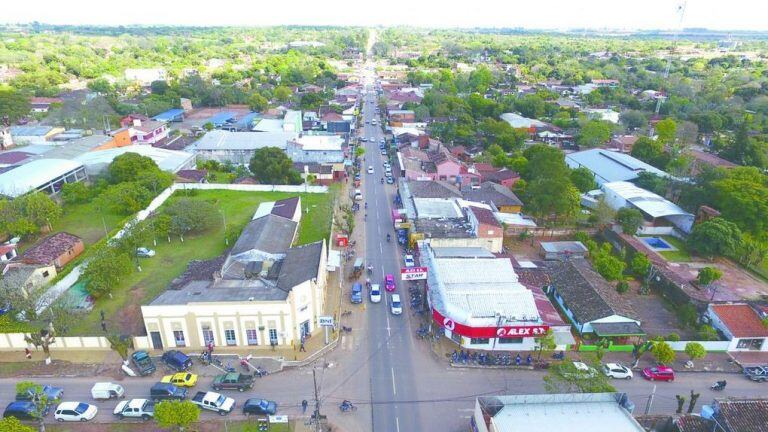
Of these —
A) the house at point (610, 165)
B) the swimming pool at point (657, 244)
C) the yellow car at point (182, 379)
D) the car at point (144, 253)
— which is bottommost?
the swimming pool at point (657, 244)

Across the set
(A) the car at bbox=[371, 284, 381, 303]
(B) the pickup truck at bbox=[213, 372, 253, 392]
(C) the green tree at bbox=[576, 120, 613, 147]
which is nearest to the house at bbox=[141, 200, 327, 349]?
(B) the pickup truck at bbox=[213, 372, 253, 392]

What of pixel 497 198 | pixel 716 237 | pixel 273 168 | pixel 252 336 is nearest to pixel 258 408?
pixel 252 336

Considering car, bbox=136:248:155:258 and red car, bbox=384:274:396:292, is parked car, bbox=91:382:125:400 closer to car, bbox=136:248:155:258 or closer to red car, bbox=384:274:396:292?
car, bbox=136:248:155:258

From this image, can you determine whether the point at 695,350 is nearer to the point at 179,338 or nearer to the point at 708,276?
the point at 708,276

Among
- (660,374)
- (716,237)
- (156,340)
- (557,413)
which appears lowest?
(660,374)

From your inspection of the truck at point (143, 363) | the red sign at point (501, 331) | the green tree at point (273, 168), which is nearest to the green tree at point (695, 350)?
the red sign at point (501, 331)

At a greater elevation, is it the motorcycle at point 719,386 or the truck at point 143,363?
the truck at point 143,363

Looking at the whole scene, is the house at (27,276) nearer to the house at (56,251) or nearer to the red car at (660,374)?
the house at (56,251)
